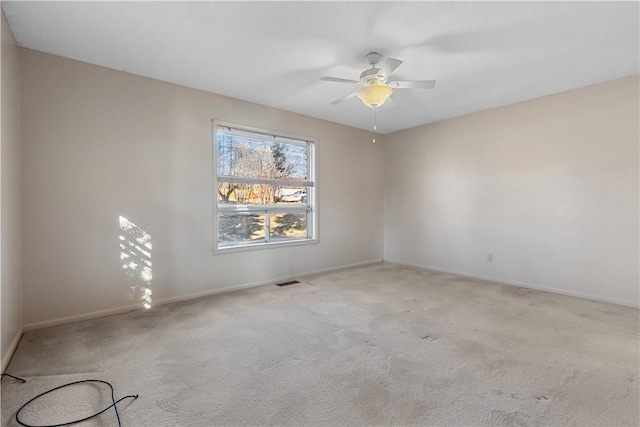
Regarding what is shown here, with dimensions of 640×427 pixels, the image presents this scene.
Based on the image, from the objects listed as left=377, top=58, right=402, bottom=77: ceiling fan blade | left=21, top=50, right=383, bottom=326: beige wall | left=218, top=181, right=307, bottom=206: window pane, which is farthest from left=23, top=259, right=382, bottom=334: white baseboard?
left=377, top=58, right=402, bottom=77: ceiling fan blade

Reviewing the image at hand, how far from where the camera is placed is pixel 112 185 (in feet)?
9.90

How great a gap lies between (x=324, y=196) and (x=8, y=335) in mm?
3776

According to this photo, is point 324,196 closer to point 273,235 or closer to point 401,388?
point 273,235

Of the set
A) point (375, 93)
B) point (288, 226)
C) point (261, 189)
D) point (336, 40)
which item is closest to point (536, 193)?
point (375, 93)

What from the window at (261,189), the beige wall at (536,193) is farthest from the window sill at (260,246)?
the beige wall at (536,193)

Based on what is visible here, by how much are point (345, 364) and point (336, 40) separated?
2.53 metres

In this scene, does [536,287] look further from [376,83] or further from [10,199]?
[10,199]

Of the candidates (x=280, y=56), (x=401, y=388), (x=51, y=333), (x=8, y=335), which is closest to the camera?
(x=401, y=388)

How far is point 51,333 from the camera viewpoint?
8.42 feet

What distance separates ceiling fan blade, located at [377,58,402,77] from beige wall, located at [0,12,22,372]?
2.80 m

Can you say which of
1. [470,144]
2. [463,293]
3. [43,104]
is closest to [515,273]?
[463,293]

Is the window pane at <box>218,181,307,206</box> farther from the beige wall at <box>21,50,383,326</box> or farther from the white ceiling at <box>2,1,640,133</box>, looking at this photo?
the white ceiling at <box>2,1,640,133</box>

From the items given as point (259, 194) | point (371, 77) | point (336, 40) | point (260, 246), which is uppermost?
point (336, 40)

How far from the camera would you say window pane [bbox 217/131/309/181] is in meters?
3.91
